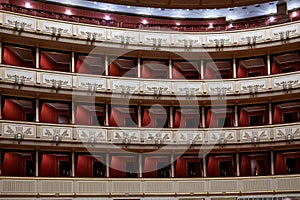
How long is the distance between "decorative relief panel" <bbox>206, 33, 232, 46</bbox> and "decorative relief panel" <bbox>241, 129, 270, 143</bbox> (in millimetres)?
6512

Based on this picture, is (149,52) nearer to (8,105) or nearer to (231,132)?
(231,132)

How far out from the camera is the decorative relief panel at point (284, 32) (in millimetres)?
36875

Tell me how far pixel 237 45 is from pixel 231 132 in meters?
6.19

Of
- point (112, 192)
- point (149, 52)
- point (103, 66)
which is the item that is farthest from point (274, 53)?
point (112, 192)

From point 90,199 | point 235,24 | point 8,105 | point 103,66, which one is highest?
point 235,24

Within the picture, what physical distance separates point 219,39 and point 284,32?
15.2 feet

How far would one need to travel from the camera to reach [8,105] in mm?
34750

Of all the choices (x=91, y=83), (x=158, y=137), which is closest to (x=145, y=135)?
(x=158, y=137)

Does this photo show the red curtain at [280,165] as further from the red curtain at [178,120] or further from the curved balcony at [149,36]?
the curved balcony at [149,36]

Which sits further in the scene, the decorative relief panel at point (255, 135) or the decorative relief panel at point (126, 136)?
the decorative relief panel at point (255, 135)

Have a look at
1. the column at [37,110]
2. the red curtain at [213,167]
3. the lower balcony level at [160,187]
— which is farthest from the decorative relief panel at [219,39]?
the column at [37,110]

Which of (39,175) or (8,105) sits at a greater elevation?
(8,105)

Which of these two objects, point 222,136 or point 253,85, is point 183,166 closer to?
point 222,136

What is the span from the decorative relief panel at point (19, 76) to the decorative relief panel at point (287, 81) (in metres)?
16.5
